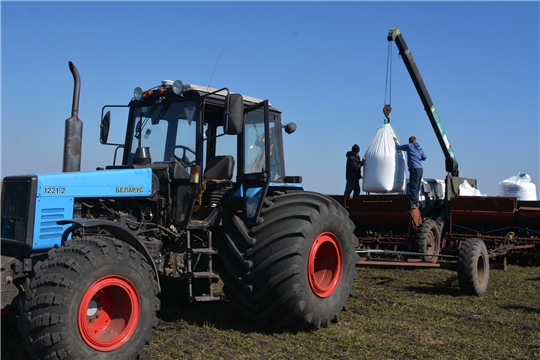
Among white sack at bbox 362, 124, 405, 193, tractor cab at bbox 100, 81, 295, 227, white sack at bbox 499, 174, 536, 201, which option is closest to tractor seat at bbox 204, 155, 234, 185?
tractor cab at bbox 100, 81, 295, 227

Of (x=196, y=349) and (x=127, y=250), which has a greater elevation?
(x=127, y=250)

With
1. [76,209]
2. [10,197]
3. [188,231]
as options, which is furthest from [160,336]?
[10,197]

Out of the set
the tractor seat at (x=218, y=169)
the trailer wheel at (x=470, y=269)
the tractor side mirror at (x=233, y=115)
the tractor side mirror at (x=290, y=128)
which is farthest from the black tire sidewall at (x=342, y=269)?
the trailer wheel at (x=470, y=269)

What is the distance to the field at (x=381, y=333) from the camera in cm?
498

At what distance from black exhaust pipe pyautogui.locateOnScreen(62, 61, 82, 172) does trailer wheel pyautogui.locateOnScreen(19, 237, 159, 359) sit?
4.46ft

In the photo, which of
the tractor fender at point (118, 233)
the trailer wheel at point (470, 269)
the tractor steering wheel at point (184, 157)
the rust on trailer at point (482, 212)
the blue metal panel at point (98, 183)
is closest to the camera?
the tractor fender at point (118, 233)

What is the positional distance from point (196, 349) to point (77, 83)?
112 inches

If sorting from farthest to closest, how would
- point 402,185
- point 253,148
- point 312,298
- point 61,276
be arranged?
point 402,185
point 253,148
point 312,298
point 61,276

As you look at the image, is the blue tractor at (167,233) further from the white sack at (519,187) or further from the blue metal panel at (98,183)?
the white sack at (519,187)

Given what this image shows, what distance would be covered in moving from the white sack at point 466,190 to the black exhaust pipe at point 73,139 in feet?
32.4

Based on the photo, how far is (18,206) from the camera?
496 centimetres

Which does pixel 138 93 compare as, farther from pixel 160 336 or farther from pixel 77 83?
pixel 160 336

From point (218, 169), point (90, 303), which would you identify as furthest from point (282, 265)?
point (90, 303)

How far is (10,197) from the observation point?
5.05m
